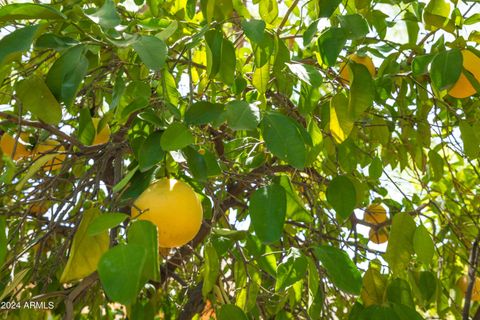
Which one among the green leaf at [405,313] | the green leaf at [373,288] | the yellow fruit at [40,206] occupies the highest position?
the green leaf at [405,313]

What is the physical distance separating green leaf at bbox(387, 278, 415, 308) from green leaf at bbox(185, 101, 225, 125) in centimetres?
57

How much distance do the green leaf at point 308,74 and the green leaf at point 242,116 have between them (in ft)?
0.51

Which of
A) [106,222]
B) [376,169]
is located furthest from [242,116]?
[376,169]

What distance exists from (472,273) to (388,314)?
0.90 metres

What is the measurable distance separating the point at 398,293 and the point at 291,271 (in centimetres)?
32

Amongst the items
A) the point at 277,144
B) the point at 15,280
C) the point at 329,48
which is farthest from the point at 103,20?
the point at 15,280

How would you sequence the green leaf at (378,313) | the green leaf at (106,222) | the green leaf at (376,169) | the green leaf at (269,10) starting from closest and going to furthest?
A: the green leaf at (106,222), the green leaf at (378,313), the green leaf at (269,10), the green leaf at (376,169)

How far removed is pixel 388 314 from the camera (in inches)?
47.5

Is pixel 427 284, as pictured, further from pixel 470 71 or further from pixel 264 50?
pixel 264 50

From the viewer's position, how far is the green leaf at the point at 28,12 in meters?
0.94

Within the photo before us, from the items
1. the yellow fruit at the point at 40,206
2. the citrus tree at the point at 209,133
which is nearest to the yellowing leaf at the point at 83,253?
the citrus tree at the point at 209,133

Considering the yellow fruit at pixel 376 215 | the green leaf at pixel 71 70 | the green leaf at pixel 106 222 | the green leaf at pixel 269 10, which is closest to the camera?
the green leaf at pixel 106 222

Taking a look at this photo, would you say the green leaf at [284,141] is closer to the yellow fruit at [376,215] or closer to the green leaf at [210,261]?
the green leaf at [210,261]

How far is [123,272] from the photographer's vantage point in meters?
0.77
